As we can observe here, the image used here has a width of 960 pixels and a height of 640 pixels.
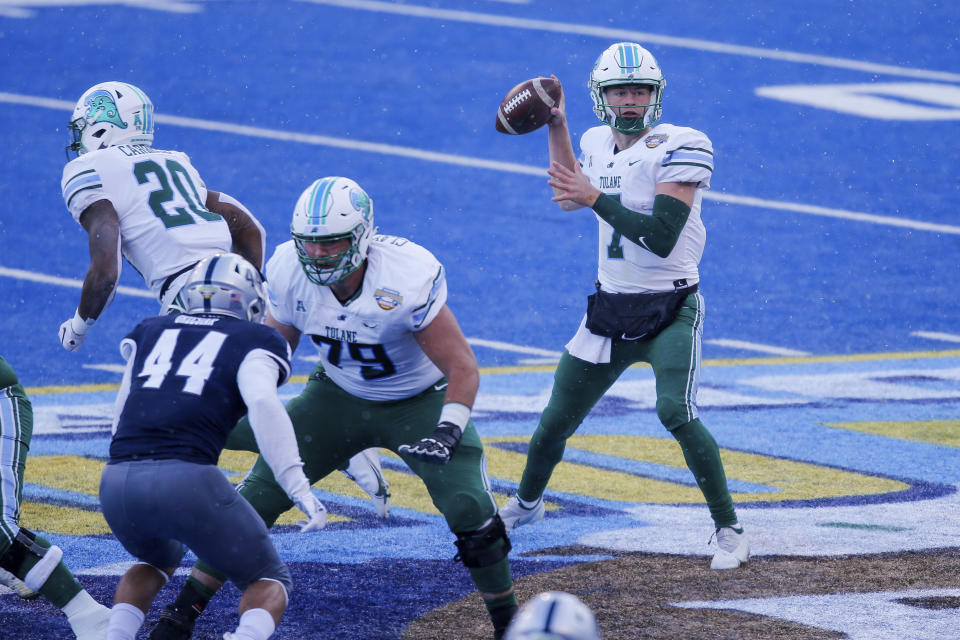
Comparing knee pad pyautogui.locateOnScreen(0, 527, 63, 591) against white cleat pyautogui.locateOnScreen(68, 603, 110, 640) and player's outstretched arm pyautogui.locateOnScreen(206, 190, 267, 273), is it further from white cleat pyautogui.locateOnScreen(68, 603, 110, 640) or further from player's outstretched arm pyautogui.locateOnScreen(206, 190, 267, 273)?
player's outstretched arm pyautogui.locateOnScreen(206, 190, 267, 273)

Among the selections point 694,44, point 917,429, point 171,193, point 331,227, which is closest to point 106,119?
point 171,193

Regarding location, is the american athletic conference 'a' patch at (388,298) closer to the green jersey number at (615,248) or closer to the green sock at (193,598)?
the green sock at (193,598)

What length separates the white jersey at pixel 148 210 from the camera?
5.47 m

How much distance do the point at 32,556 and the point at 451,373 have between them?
4.43ft

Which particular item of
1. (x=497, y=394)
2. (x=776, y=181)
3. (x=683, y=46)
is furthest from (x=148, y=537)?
(x=683, y=46)

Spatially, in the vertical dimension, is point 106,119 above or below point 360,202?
above

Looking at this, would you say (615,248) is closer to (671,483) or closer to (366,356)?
(366,356)

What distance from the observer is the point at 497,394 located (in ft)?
27.6

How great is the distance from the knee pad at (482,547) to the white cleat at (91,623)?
107 cm

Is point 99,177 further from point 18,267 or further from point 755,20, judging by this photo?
point 755,20

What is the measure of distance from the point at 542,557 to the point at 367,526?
848 millimetres

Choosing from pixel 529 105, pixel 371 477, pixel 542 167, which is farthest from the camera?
pixel 542 167

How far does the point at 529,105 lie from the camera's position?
5668 mm

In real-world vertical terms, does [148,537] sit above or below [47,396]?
above
